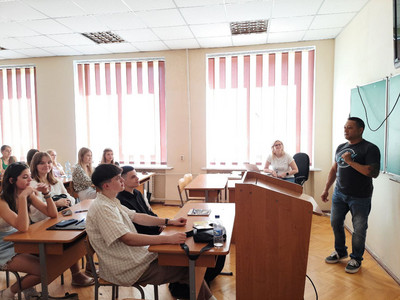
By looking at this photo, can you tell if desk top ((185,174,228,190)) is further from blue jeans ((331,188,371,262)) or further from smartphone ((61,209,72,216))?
smartphone ((61,209,72,216))

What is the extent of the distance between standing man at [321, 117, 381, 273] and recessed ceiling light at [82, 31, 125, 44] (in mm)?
3910

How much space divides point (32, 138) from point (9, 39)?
2.20 metres

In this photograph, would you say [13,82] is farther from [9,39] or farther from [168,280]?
[168,280]

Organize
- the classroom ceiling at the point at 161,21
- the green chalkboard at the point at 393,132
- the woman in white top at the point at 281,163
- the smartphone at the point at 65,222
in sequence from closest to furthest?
the smartphone at the point at 65,222
the green chalkboard at the point at 393,132
the classroom ceiling at the point at 161,21
the woman in white top at the point at 281,163

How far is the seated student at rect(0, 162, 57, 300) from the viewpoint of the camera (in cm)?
214

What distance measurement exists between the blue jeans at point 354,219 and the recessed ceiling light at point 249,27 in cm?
273

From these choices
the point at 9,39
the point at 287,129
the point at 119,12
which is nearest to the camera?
the point at 119,12

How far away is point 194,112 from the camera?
5.59 meters

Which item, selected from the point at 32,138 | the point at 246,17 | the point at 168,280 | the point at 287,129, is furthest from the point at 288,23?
the point at 32,138

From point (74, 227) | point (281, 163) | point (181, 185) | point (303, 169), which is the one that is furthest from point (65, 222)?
point (303, 169)

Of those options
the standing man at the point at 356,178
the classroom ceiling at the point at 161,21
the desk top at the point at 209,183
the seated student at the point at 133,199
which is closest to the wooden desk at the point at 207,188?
the desk top at the point at 209,183

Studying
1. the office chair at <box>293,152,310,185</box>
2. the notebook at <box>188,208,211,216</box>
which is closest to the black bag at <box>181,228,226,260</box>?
the notebook at <box>188,208,211,216</box>

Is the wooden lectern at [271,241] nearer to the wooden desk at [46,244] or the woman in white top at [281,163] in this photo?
the wooden desk at [46,244]

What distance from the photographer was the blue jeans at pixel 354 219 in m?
2.86
